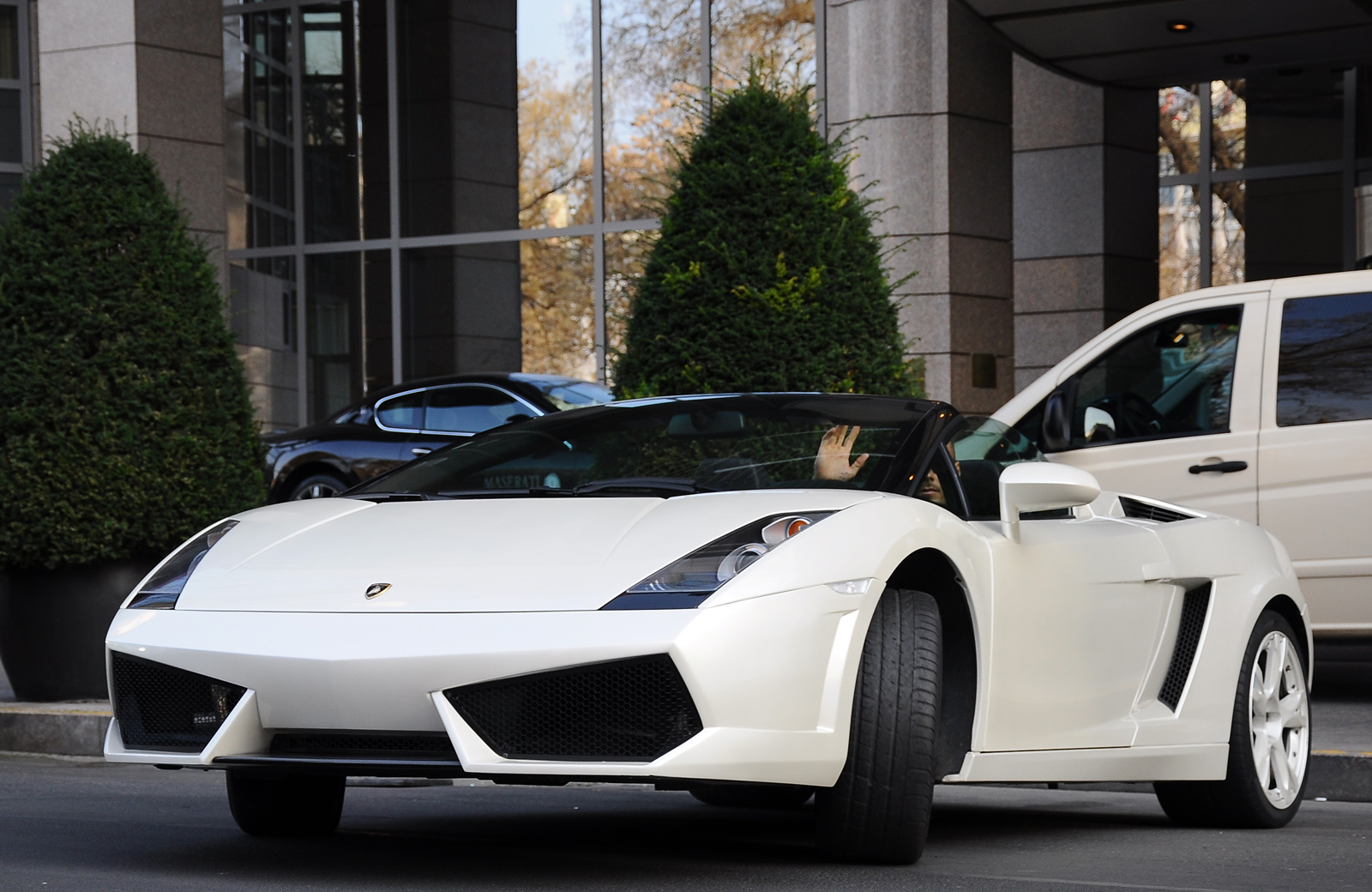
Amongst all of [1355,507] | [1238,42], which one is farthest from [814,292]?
[1238,42]

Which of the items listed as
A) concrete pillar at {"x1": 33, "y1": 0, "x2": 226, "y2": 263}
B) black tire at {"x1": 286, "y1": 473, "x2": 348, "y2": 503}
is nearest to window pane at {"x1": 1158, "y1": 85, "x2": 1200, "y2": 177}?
black tire at {"x1": 286, "y1": 473, "x2": 348, "y2": 503}

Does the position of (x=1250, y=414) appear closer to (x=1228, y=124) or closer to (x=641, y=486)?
(x=641, y=486)

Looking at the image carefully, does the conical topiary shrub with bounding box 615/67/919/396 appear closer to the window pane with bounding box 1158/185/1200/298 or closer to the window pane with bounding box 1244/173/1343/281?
the window pane with bounding box 1158/185/1200/298

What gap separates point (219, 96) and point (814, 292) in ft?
31.0

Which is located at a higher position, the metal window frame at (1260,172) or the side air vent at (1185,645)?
the metal window frame at (1260,172)

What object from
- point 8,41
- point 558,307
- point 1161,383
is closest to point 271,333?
point 558,307

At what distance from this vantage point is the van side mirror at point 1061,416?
8.72 metres

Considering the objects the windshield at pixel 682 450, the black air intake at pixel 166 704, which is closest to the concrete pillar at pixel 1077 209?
the windshield at pixel 682 450

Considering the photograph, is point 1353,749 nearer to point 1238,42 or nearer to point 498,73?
point 1238,42

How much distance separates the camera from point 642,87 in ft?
65.1

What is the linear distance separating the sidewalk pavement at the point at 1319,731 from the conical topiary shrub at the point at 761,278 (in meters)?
2.37

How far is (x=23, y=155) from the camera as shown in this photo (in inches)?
788

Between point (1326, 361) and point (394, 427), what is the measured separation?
32.7 feet

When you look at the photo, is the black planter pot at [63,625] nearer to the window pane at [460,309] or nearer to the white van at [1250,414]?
the white van at [1250,414]
